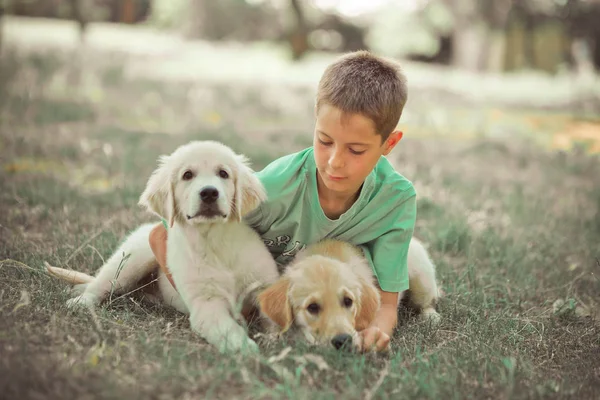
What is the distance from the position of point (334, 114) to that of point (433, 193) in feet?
9.49

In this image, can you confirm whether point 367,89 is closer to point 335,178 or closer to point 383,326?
point 335,178

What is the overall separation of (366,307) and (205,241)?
0.82 metres

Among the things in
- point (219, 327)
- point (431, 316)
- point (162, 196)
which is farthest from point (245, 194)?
point (431, 316)

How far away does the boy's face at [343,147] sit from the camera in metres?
2.76

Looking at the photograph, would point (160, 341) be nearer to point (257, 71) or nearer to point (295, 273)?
point (295, 273)

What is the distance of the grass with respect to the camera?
2.18 meters

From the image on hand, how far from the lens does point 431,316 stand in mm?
3006

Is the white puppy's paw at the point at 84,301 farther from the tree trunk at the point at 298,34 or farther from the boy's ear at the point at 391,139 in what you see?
the tree trunk at the point at 298,34

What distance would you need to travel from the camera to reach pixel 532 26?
2086cm

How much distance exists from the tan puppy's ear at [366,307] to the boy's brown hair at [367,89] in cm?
75

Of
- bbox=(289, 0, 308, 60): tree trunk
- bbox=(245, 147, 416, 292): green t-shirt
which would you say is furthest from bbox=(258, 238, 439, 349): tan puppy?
bbox=(289, 0, 308, 60): tree trunk

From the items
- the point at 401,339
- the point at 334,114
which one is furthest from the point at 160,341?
the point at 334,114

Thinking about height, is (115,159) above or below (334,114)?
below

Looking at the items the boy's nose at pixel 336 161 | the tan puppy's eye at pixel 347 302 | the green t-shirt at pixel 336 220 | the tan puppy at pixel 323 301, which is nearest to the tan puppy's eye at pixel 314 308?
the tan puppy at pixel 323 301
